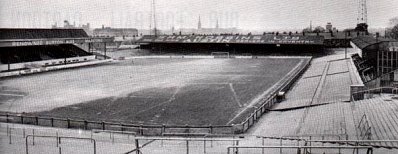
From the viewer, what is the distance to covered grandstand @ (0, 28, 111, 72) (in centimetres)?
5969

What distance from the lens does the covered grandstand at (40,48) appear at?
59.7 metres

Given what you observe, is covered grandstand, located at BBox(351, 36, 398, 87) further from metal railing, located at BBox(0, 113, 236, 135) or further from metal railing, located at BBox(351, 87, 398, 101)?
metal railing, located at BBox(0, 113, 236, 135)

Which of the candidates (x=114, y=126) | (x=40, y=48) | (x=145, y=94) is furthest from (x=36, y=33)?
(x=114, y=126)

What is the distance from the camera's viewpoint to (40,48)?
2724 inches

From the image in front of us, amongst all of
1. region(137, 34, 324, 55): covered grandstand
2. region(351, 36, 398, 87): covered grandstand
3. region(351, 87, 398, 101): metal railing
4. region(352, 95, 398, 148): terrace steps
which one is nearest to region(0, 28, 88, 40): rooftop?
region(137, 34, 324, 55): covered grandstand

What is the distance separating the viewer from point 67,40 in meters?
71.0

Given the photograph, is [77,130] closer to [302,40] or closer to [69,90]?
[69,90]

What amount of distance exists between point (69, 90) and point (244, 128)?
23.2 meters

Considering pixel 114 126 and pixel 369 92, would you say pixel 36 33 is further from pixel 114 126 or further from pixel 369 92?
pixel 369 92

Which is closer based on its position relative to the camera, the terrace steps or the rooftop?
the terrace steps

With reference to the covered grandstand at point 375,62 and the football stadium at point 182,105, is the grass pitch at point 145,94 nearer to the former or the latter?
the football stadium at point 182,105

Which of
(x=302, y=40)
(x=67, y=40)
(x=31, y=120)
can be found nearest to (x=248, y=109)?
(x=31, y=120)

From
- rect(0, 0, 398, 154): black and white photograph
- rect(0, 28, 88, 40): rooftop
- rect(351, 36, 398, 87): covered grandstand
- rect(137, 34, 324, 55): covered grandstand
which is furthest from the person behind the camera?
rect(137, 34, 324, 55): covered grandstand

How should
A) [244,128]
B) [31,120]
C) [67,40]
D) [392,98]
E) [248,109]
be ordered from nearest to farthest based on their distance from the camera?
[244,128] → [392,98] → [31,120] → [248,109] → [67,40]
